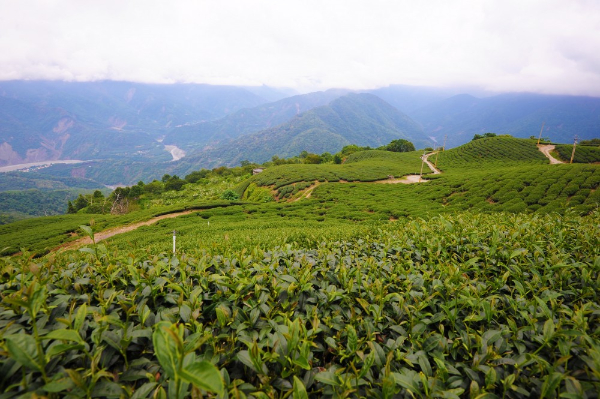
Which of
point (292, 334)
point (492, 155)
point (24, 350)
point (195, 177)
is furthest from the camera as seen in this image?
point (195, 177)

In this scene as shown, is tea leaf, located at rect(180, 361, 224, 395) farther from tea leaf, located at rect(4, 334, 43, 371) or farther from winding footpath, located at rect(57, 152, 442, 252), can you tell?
winding footpath, located at rect(57, 152, 442, 252)

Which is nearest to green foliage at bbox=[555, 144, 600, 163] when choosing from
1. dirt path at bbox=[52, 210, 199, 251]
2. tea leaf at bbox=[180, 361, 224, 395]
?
dirt path at bbox=[52, 210, 199, 251]

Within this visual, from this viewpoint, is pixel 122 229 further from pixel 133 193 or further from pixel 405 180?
pixel 133 193

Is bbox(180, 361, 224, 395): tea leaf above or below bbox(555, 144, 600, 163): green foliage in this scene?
above

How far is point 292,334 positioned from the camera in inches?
67.9

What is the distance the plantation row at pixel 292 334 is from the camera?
1.37 metres

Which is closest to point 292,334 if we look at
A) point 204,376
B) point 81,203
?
point 204,376

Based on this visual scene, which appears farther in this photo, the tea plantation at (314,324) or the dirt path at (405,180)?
the dirt path at (405,180)

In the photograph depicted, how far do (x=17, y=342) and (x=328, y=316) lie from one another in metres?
2.04

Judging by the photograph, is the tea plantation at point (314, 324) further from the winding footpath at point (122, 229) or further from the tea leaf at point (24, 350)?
the winding footpath at point (122, 229)

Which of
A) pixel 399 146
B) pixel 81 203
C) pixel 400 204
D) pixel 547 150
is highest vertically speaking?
pixel 399 146

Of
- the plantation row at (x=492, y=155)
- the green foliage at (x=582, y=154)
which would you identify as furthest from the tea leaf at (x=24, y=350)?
the green foliage at (x=582, y=154)

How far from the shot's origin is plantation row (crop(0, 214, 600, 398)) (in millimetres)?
1365

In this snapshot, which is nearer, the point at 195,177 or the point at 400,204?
the point at 400,204
